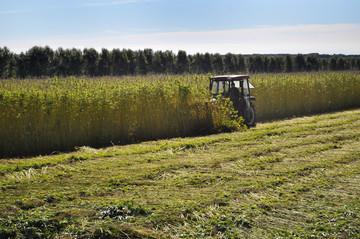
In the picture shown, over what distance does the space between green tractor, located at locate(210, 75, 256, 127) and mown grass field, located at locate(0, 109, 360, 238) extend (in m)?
4.78

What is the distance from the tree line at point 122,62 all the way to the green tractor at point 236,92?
21.2 meters

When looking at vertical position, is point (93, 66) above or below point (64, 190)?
above

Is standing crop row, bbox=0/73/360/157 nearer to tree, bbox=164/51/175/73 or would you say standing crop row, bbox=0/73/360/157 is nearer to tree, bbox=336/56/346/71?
tree, bbox=164/51/175/73

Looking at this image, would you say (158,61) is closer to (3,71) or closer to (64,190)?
(3,71)

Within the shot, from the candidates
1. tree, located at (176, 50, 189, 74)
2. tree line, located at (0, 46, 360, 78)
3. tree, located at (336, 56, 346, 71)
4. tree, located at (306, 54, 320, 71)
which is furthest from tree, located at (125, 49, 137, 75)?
tree, located at (336, 56, 346, 71)

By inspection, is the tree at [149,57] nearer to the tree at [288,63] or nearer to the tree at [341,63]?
the tree at [288,63]

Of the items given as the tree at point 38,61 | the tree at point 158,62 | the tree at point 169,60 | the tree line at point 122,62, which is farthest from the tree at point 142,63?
the tree at point 38,61

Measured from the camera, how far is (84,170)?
21.0ft

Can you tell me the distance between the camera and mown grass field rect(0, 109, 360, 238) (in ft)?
13.1

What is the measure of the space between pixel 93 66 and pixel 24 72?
665cm

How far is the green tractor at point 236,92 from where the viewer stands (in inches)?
497

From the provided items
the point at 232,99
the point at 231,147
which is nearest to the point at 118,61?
the point at 232,99

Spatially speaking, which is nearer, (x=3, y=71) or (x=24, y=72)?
(x=3, y=71)

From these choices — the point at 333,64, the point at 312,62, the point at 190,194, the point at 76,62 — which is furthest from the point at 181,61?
the point at 190,194
